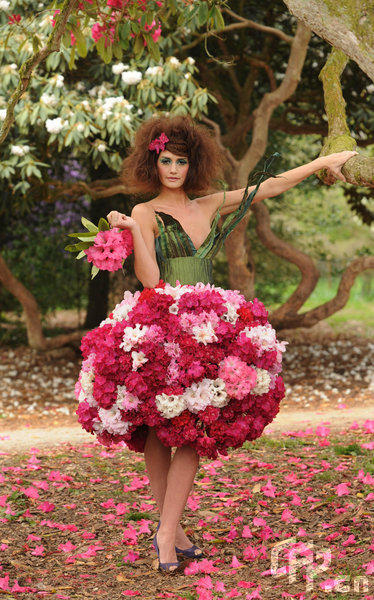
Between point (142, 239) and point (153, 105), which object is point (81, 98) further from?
point (142, 239)

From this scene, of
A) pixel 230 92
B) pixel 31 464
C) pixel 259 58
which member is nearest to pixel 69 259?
pixel 230 92

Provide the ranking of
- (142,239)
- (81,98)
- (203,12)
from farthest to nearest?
(81,98)
(203,12)
(142,239)

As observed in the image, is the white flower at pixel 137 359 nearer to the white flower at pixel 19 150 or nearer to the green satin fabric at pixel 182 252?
the green satin fabric at pixel 182 252

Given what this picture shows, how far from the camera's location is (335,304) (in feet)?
30.7

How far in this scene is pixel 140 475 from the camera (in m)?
4.99

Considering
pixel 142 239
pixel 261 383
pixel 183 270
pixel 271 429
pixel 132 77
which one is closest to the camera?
pixel 261 383

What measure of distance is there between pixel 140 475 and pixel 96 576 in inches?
62.6

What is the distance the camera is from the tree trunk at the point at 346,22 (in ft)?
10.5

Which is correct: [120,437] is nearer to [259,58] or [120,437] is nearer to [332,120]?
[332,120]

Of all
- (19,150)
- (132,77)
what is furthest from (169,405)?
(19,150)

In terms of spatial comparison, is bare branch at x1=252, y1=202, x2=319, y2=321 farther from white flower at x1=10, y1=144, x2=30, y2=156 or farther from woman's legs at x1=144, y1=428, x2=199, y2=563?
woman's legs at x1=144, y1=428, x2=199, y2=563

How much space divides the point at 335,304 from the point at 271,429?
3.22 meters

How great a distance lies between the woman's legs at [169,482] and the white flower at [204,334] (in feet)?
1.56

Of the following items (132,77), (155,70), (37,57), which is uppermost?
(155,70)
